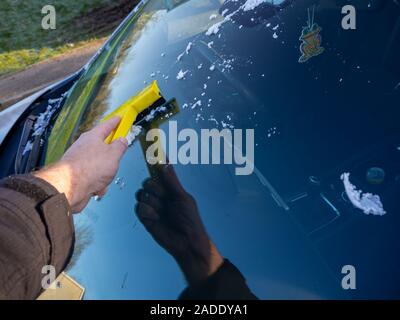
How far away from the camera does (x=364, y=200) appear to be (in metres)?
1.24

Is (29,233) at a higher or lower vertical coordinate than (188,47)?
lower

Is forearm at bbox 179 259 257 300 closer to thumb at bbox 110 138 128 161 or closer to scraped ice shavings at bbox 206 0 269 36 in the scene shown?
thumb at bbox 110 138 128 161

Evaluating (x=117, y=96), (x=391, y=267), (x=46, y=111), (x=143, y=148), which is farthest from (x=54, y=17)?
(x=391, y=267)

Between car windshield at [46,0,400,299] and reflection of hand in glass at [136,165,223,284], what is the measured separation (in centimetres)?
3

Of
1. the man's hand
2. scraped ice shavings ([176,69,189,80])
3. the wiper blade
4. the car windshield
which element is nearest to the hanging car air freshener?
the car windshield

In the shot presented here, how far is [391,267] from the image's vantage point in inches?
46.3

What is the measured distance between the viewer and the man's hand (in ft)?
4.35

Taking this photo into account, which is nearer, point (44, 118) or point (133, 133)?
point (133, 133)

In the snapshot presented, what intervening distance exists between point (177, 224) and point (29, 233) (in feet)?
1.43

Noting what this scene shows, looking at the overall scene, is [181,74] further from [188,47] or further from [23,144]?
[23,144]

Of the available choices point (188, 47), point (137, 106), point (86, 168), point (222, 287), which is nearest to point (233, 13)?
point (188, 47)
